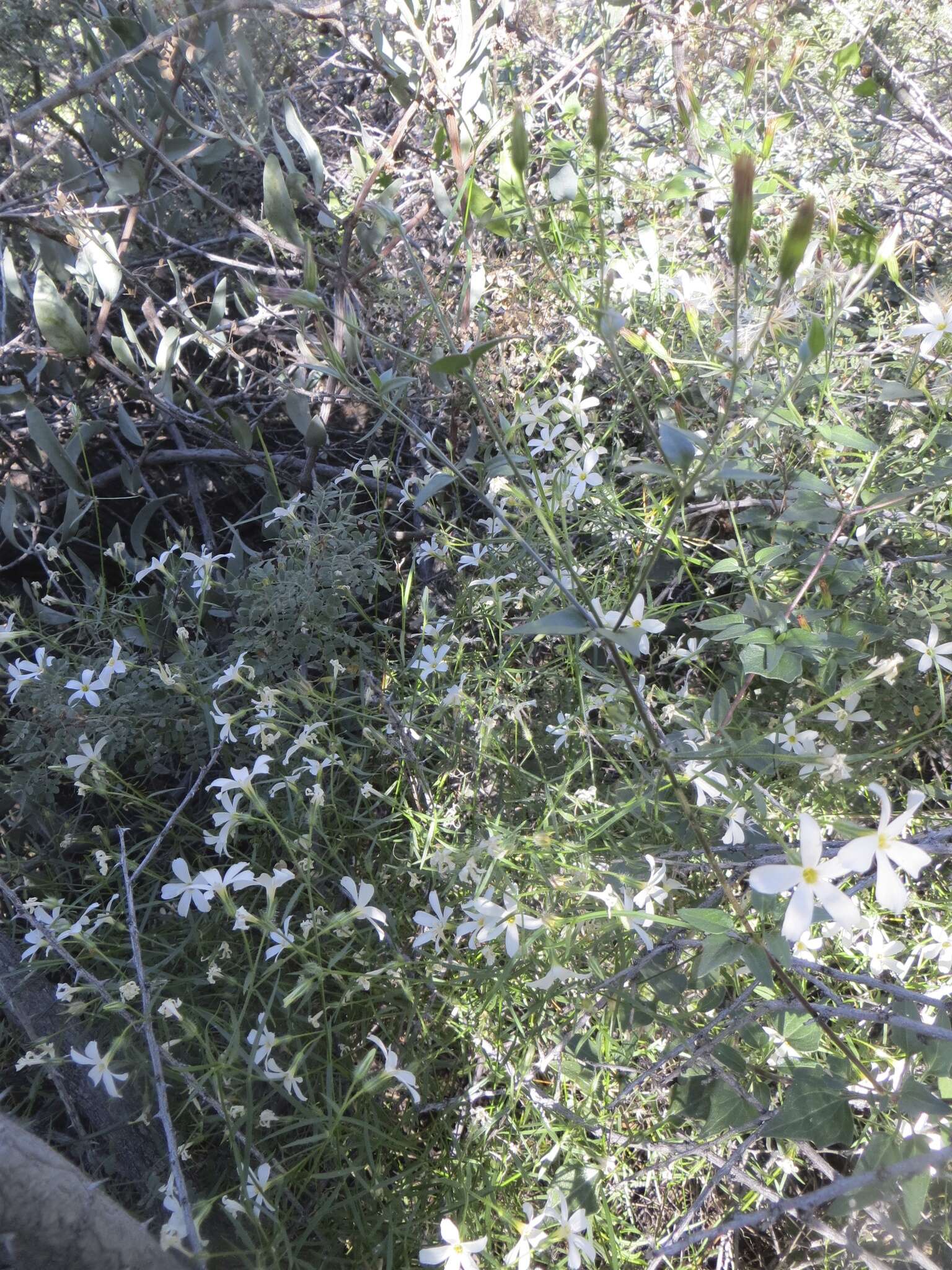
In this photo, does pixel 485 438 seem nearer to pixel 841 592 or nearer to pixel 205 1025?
pixel 841 592

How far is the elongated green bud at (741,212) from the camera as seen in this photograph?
2.26ft

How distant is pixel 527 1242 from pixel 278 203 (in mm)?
1373

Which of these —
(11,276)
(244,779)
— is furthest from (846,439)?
(11,276)

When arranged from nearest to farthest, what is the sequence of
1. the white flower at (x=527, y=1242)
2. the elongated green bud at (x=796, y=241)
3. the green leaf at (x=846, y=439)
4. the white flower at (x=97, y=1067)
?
1. the elongated green bud at (x=796, y=241)
2. the white flower at (x=527, y=1242)
3. the white flower at (x=97, y=1067)
4. the green leaf at (x=846, y=439)

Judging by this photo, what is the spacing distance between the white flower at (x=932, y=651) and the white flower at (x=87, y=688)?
108cm

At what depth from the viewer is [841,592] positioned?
4.12 feet

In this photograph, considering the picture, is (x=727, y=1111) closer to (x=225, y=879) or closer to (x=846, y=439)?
(x=225, y=879)

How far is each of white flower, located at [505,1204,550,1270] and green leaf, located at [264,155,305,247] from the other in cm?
130

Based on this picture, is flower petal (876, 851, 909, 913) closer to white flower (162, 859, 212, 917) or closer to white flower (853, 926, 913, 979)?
white flower (853, 926, 913, 979)

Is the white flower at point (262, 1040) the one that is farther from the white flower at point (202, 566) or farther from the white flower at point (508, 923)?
the white flower at point (202, 566)

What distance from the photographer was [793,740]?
1039mm

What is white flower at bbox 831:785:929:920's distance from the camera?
684mm

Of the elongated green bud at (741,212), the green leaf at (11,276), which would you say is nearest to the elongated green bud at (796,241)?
the elongated green bud at (741,212)

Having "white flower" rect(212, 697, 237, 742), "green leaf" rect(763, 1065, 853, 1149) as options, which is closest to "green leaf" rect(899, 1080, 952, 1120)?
"green leaf" rect(763, 1065, 853, 1149)
